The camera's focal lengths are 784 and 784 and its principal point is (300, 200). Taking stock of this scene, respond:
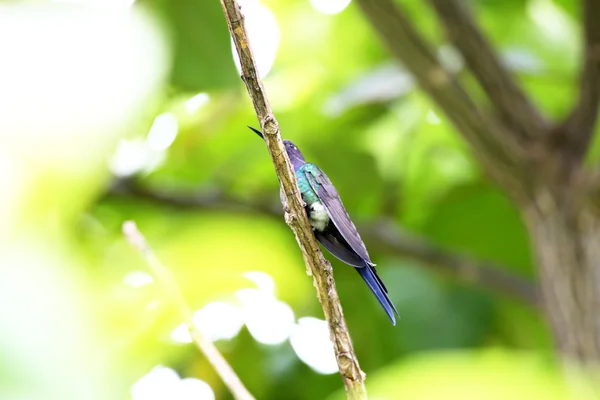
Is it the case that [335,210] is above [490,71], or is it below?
below

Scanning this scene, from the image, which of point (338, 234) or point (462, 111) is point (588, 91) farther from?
point (338, 234)

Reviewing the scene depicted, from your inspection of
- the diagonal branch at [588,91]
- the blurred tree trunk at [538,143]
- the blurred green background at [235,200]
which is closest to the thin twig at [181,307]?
the blurred green background at [235,200]

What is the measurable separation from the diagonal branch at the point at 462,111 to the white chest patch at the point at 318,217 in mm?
1164

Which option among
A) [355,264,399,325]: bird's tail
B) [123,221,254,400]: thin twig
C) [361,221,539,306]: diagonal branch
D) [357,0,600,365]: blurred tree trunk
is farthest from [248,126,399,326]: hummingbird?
[361,221,539,306]: diagonal branch

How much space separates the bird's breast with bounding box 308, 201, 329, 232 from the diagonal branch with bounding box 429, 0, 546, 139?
51.6 inches

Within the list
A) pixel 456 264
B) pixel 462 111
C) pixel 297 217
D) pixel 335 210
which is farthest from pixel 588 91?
pixel 297 217

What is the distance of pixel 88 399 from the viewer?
34 centimetres

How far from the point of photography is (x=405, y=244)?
329 centimetres

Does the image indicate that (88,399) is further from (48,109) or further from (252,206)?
(252,206)

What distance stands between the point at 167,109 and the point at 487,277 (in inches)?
56.6

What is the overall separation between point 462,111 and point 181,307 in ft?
7.68

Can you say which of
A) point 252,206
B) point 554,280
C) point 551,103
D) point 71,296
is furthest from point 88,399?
point 551,103

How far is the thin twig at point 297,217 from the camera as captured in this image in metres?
0.91

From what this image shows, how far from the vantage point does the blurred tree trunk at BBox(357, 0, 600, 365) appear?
2.68 metres
